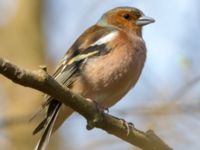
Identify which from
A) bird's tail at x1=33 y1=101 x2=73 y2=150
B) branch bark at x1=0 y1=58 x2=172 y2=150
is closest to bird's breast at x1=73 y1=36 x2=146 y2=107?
bird's tail at x1=33 y1=101 x2=73 y2=150

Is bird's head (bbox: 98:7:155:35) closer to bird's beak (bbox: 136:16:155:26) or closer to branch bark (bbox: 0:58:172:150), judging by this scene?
bird's beak (bbox: 136:16:155:26)

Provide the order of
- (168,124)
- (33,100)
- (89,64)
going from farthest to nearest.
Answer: (33,100)
(168,124)
(89,64)

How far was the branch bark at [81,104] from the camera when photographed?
170 inches

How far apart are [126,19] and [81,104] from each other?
8.42 ft

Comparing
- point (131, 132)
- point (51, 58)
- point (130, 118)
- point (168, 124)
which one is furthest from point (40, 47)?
point (131, 132)

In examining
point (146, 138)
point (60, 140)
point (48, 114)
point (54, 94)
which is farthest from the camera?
point (60, 140)

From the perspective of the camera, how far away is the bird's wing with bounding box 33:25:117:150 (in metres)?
5.66

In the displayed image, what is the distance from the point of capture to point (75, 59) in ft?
20.1

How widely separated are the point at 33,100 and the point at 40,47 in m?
0.99

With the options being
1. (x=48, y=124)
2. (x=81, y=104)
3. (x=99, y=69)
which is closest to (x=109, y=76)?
(x=99, y=69)

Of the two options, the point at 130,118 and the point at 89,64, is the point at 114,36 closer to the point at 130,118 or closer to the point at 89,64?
the point at 89,64

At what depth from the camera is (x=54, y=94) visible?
Result: 14.8 ft

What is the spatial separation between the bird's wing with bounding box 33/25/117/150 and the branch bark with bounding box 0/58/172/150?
66cm

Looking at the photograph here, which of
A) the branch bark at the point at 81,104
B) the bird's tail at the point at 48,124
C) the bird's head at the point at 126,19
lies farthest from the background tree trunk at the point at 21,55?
the branch bark at the point at 81,104
